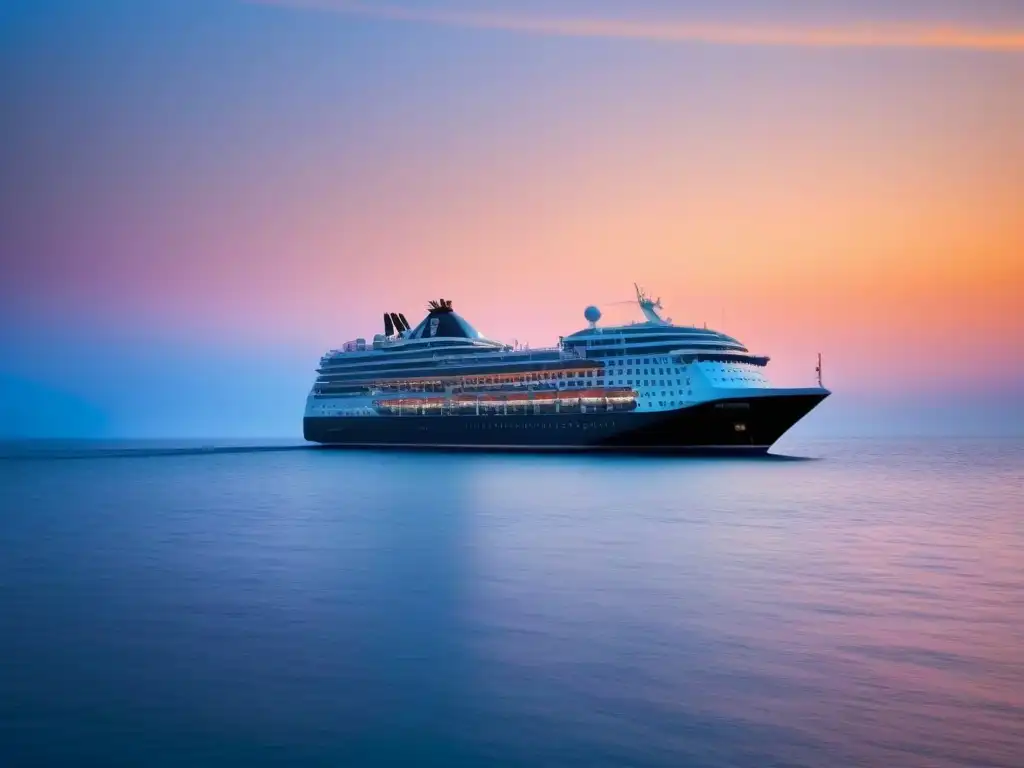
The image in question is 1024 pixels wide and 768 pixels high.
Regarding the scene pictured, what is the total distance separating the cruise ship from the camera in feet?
231

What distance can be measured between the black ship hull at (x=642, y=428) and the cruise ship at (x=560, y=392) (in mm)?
117

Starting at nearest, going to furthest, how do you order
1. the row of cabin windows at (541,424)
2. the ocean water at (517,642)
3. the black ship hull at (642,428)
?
the ocean water at (517,642) < the black ship hull at (642,428) < the row of cabin windows at (541,424)

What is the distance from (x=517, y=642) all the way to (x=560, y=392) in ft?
216

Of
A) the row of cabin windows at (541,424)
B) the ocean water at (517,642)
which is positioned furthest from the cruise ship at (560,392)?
the ocean water at (517,642)

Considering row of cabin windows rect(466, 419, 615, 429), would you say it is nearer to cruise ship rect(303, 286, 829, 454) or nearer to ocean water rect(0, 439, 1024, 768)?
cruise ship rect(303, 286, 829, 454)

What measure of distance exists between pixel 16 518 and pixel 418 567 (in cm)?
2280

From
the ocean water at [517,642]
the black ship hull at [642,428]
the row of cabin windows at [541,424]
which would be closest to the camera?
the ocean water at [517,642]

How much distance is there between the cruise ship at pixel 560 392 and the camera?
70.4m

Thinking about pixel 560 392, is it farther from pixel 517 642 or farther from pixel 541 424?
pixel 517 642

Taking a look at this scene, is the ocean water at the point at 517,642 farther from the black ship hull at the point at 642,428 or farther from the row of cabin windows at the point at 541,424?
the row of cabin windows at the point at 541,424

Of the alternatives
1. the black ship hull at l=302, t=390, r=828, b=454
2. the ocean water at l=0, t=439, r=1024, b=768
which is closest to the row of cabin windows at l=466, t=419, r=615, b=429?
the black ship hull at l=302, t=390, r=828, b=454

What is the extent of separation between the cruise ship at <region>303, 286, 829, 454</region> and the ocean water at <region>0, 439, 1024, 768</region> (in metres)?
37.7

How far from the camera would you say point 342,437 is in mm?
103062

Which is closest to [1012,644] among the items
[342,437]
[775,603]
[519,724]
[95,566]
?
[775,603]
